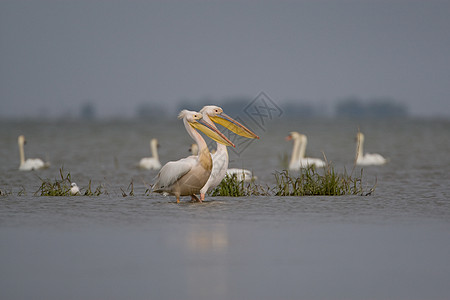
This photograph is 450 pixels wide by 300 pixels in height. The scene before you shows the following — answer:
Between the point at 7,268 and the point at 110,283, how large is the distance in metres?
1.10

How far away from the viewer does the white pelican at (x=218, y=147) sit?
10.1 m

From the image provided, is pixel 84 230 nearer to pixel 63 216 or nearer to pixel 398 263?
pixel 63 216

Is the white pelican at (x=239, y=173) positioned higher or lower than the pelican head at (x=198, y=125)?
lower

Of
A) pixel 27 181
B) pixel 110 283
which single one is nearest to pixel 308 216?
pixel 110 283

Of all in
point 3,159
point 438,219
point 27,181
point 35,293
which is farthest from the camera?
point 3,159

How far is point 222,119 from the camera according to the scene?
35.1 ft

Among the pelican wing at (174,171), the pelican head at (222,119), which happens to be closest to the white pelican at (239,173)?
the pelican head at (222,119)

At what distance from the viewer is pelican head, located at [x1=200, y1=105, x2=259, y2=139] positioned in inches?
415

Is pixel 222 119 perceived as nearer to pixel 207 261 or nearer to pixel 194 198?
pixel 194 198

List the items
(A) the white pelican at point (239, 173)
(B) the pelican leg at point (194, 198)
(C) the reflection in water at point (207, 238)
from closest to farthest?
1. (C) the reflection in water at point (207, 238)
2. (B) the pelican leg at point (194, 198)
3. (A) the white pelican at point (239, 173)

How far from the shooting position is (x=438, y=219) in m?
8.85

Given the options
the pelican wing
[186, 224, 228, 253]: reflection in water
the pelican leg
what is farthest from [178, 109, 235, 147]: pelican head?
[186, 224, 228, 253]: reflection in water

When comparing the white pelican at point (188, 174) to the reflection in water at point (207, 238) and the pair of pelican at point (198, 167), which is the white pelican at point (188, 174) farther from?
the reflection in water at point (207, 238)

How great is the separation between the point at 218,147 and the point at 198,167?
716 millimetres
